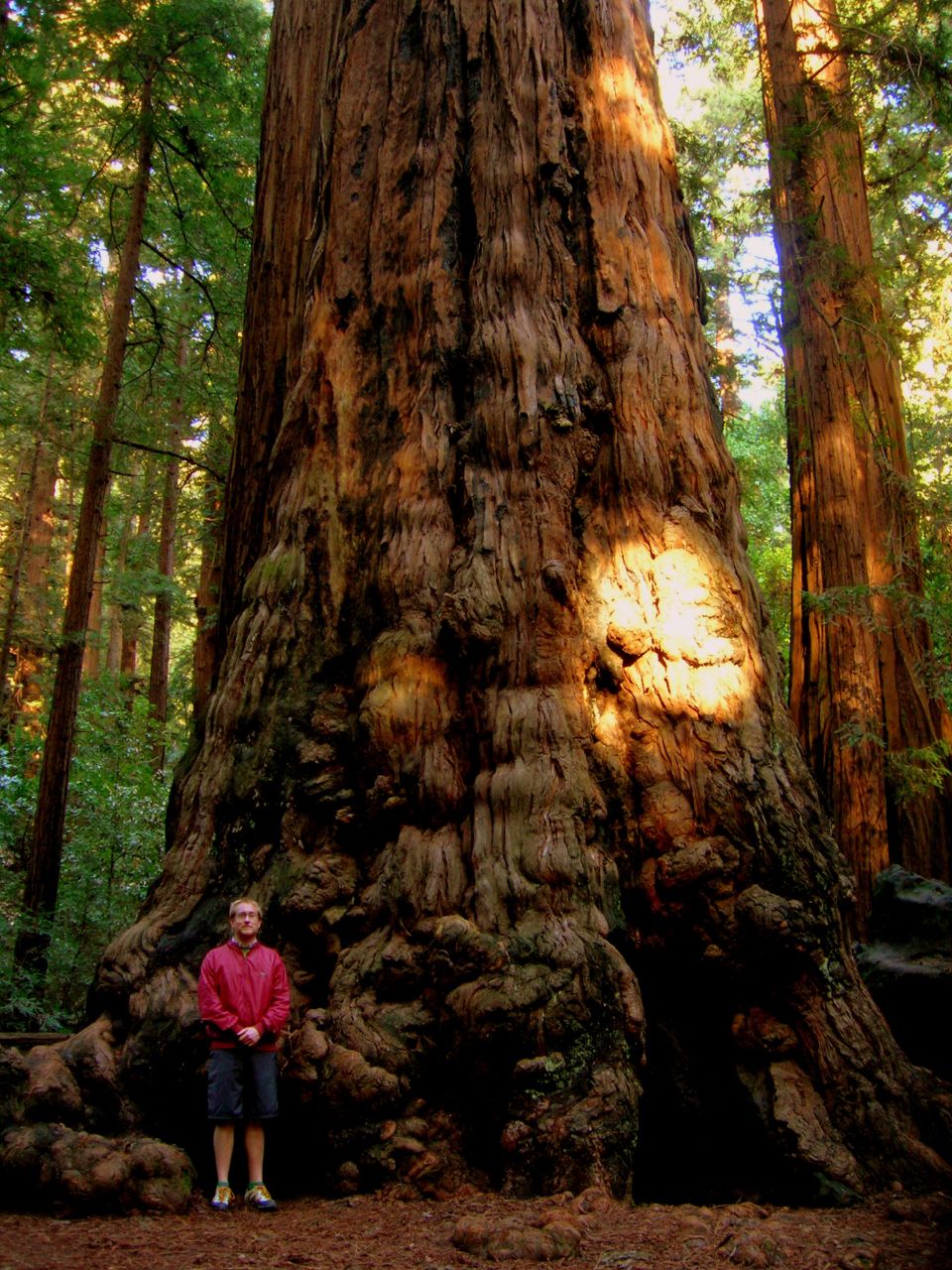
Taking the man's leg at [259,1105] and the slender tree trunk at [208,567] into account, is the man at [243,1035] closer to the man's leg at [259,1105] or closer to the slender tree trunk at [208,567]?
the man's leg at [259,1105]

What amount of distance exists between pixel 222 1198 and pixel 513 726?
220 cm

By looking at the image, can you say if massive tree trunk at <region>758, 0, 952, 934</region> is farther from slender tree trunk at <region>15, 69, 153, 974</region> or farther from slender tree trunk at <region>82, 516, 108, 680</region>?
slender tree trunk at <region>82, 516, 108, 680</region>

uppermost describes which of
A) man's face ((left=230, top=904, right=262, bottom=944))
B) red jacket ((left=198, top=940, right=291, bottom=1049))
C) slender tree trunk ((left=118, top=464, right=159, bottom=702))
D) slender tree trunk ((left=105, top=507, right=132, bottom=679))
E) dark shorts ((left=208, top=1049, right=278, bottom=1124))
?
slender tree trunk ((left=105, top=507, right=132, bottom=679))

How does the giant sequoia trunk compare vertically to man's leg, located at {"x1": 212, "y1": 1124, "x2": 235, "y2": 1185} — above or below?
above

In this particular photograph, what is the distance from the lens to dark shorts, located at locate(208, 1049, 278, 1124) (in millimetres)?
4062

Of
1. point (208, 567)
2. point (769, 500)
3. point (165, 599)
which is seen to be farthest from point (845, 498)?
point (165, 599)

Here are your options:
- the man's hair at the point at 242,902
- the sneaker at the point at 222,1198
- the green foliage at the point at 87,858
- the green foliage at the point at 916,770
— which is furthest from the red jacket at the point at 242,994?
the green foliage at the point at 916,770

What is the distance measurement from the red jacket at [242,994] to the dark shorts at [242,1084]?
1.8 inches

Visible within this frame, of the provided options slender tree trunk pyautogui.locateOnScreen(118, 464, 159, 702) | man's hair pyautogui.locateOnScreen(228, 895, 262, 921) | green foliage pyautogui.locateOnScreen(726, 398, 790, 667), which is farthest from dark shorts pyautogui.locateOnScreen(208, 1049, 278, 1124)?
slender tree trunk pyautogui.locateOnScreen(118, 464, 159, 702)

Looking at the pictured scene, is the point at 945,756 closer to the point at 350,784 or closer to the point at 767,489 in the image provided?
the point at 350,784

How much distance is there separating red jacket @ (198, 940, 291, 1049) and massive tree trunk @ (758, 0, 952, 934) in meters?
5.08

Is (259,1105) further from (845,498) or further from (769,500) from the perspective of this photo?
(769,500)

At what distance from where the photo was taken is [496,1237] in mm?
3174

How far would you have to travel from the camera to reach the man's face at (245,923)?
14.0ft
